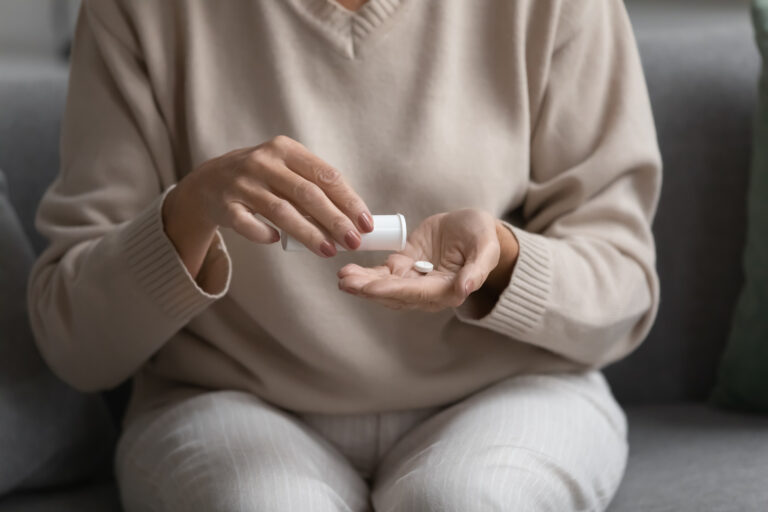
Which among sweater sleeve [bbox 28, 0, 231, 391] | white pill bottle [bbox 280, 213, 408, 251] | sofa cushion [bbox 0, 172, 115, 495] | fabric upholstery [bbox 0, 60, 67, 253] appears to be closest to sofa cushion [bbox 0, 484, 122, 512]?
sofa cushion [bbox 0, 172, 115, 495]

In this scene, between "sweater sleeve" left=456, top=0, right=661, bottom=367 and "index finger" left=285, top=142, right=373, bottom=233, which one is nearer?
"index finger" left=285, top=142, right=373, bottom=233

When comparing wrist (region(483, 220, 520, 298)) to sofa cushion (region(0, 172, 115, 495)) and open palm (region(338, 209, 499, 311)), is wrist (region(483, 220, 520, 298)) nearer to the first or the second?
open palm (region(338, 209, 499, 311))

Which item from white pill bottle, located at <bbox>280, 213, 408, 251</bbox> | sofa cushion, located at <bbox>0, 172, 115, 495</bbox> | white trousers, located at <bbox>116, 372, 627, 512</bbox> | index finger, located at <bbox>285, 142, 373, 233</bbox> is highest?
index finger, located at <bbox>285, 142, 373, 233</bbox>

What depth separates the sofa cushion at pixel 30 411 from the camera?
1.12 metres

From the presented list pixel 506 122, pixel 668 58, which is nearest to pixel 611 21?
pixel 506 122

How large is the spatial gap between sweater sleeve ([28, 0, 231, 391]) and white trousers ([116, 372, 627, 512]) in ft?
0.31

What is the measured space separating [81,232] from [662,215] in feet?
2.60

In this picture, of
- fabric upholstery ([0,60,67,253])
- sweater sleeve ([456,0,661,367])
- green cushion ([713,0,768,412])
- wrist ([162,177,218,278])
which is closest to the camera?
wrist ([162,177,218,278])

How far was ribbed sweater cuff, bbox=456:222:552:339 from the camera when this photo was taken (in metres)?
0.97

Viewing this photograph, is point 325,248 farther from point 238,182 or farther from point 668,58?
point 668,58

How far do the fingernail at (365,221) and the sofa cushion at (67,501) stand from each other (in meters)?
0.53

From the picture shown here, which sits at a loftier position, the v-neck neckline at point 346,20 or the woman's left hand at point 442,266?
the v-neck neckline at point 346,20

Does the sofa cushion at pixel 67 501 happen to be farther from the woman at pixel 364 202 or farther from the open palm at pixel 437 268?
the open palm at pixel 437 268

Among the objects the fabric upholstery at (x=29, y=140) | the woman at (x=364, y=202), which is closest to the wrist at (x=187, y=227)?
the woman at (x=364, y=202)
